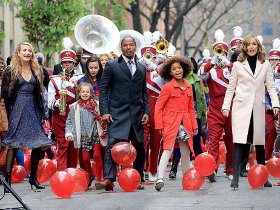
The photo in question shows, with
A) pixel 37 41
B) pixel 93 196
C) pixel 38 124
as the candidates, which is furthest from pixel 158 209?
pixel 37 41

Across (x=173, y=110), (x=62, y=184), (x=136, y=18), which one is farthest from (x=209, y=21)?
(x=62, y=184)

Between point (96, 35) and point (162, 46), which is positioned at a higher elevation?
point (96, 35)

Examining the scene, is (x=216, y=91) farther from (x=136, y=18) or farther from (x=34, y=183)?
(x=136, y=18)

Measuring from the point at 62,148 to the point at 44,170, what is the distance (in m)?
0.71

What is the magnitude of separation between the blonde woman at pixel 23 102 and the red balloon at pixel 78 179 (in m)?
0.68

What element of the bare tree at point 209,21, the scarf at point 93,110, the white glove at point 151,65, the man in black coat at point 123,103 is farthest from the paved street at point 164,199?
the bare tree at point 209,21

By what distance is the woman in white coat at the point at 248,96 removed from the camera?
1284 centimetres

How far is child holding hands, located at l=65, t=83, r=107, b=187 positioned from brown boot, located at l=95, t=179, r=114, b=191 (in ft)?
1.91

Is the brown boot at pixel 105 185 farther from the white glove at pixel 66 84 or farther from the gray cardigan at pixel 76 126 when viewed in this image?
the white glove at pixel 66 84

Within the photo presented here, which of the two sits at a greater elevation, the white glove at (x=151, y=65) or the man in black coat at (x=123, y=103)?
the white glove at (x=151, y=65)

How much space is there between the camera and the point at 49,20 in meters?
26.5

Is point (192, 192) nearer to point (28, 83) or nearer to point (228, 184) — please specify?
point (228, 184)

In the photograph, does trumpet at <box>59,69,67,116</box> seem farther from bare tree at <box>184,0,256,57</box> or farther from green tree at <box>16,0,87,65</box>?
bare tree at <box>184,0,256,57</box>

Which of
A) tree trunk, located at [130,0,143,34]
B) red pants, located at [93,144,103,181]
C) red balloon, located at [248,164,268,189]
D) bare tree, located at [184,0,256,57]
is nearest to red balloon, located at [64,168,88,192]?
red pants, located at [93,144,103,181]
